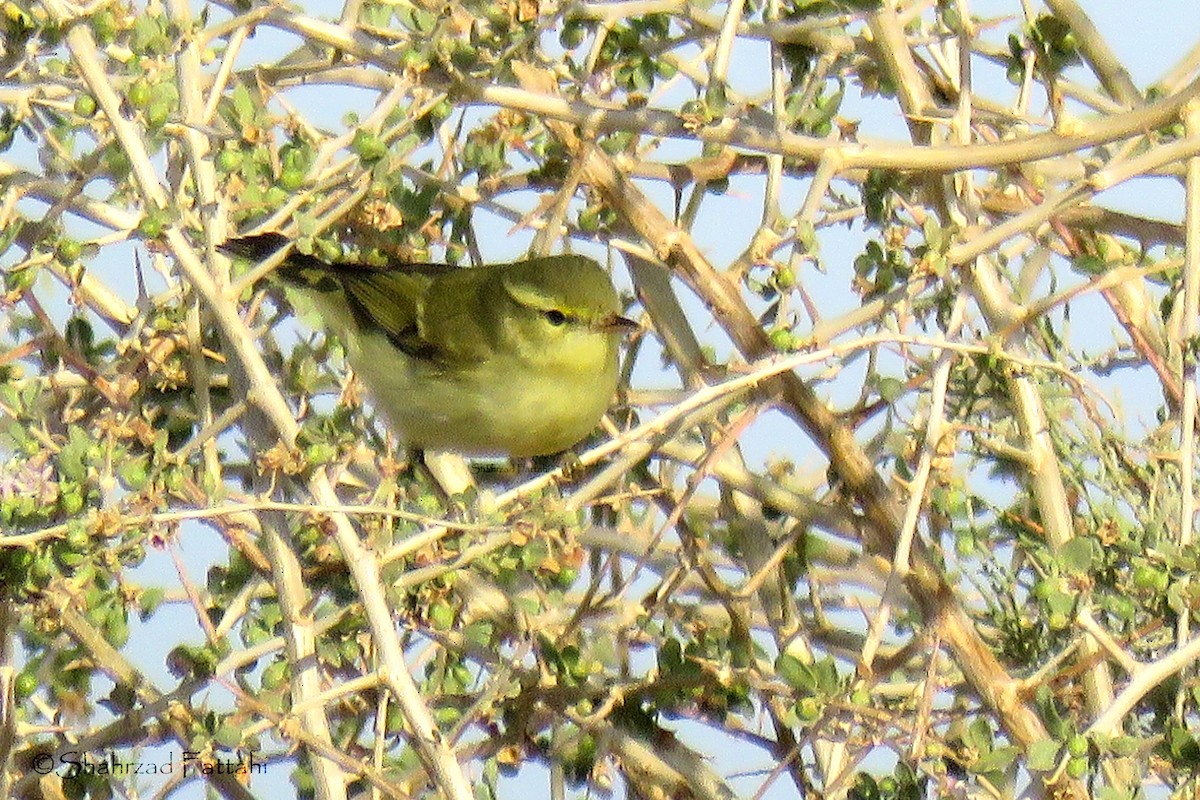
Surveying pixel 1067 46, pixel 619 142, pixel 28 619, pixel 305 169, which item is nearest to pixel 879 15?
pixel 1067 46

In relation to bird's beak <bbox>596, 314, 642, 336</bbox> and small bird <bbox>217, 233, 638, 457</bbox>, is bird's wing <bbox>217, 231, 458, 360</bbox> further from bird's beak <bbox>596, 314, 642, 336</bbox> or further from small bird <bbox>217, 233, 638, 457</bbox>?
bird's beak <bbox>596, 314, 642, 336</bbox>

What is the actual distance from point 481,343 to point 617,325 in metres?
0.55

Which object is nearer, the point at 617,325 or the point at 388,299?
the point at 617,325

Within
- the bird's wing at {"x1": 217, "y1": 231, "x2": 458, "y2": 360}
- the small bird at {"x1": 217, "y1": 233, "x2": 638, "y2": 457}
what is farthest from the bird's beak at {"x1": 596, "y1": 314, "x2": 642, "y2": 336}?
the bird's wing at {"x1": 217, "y1": 231, "x2": 458, "y2": 360}

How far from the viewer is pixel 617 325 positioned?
106 inches

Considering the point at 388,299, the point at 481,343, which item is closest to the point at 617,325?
the point at 481,343

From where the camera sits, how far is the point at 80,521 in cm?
157

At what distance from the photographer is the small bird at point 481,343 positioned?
2795mm

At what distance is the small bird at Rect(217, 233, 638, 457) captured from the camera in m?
2.79

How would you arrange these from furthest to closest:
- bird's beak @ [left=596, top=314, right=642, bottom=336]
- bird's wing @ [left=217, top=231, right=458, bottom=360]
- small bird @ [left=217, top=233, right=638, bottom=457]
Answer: bird's wing @ [left=217, top=231, right=458, bottom=360] → small bird @ [left=217, top=233, right=638, bottom=457] → bird's beak @ [left=596, top=314, right=642, bottom=336]

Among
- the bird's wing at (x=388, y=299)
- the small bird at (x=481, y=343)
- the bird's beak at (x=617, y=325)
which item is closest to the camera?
the bird's beak at (x=617, y=325)

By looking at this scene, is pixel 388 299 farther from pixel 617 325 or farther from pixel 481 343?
pixel 617 325

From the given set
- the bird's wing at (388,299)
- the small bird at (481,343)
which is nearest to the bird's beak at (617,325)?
the small bird at (481,343)

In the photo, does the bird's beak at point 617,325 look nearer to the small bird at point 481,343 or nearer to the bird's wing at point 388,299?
the small bird at point 481,343
